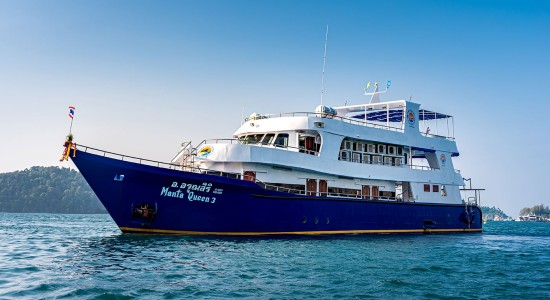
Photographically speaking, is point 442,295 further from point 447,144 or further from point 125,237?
point 447,144

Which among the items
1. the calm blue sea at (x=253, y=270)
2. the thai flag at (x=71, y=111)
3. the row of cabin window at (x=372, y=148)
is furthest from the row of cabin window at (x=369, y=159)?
the thai flag at (x=71, y=111)

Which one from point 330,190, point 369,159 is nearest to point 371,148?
point 369,159

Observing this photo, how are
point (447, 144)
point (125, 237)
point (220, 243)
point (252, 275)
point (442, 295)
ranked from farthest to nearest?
1. point (447, 144)
2. point (125, 237)
3. point (220, 243)
4. point (252, 275)
5. point (442, 295)

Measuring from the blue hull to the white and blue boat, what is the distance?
0.04 m

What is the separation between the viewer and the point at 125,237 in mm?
18984

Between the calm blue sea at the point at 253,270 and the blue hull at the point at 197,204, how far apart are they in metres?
0.97

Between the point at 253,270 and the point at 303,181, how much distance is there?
11.4 metres

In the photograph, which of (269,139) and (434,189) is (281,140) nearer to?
(269,139)

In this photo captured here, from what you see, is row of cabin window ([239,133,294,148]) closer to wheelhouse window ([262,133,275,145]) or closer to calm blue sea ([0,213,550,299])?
wheelhouse window ([262,133,275,145])

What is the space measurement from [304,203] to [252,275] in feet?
34.3

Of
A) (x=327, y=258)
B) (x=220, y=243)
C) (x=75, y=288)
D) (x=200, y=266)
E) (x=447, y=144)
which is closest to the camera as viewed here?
(x=75, y=288)

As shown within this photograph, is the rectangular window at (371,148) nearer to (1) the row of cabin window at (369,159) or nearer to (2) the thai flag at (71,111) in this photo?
(1) the row of cabin window at (369,159)

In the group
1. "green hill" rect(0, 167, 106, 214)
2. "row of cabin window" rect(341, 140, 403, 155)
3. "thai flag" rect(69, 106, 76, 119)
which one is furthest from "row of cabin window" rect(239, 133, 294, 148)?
"green hill" rect(0, 167, 106, 214)

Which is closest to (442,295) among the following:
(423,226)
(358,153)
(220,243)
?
(220,243)
